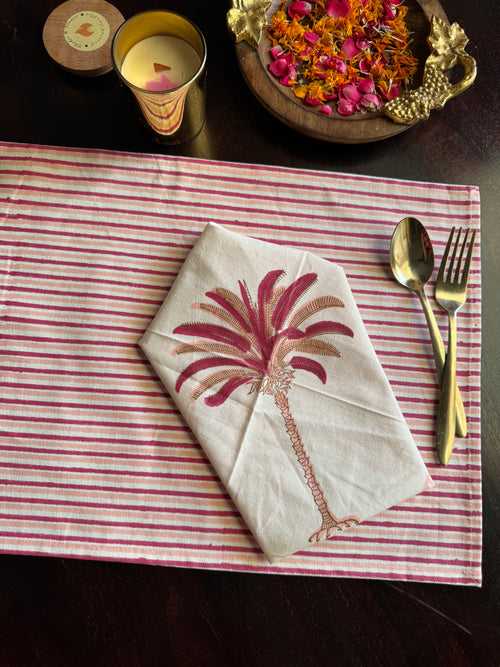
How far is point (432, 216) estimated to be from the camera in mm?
574

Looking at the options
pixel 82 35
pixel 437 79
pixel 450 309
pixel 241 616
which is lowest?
pixel 241 616

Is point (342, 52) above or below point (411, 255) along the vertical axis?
above

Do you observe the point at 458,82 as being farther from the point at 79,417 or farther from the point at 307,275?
the point at 79,417

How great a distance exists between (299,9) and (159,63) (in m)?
0.16

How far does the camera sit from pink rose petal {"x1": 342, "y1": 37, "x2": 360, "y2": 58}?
0.58 metres

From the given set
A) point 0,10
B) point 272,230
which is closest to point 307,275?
point 272,230

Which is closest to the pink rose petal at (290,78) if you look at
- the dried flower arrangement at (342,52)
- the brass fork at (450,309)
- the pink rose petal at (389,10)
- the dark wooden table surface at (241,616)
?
the dried flower arrangement at (342,52)

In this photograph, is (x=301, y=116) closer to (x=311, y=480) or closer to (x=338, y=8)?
(x=338, y=8)

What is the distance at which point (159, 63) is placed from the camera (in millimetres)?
523

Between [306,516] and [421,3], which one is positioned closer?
[306,516]

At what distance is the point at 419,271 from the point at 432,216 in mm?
63

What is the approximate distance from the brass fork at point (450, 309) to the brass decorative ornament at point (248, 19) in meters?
0.27

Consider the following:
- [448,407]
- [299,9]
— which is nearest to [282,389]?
[448,407]

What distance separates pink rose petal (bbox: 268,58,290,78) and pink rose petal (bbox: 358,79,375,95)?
7cm
